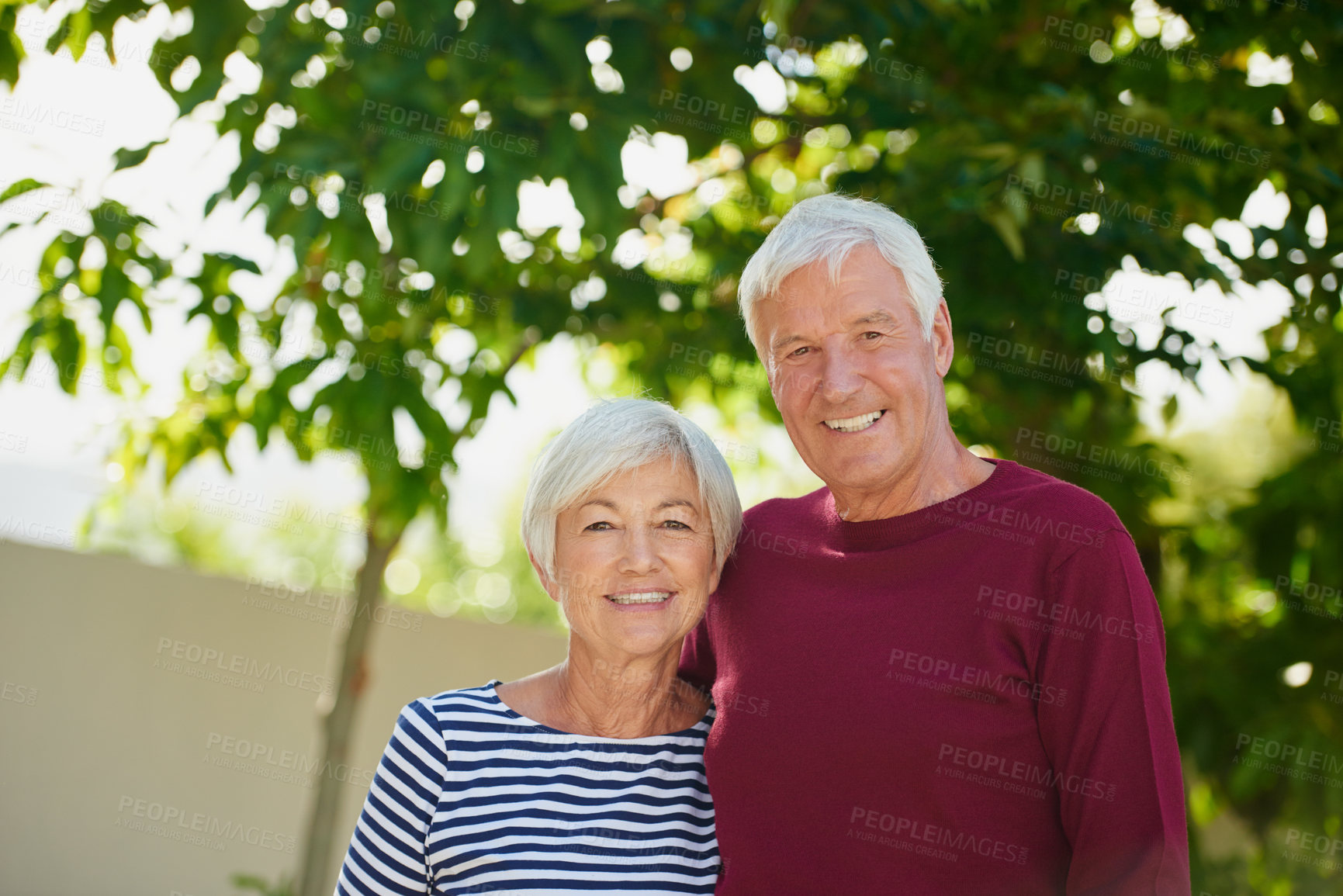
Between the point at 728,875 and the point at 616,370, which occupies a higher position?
the point at 616,370

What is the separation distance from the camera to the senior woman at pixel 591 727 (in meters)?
1.62

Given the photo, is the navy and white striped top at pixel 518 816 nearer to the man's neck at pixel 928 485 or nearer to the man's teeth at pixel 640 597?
the man's teeth at pixel 640 597

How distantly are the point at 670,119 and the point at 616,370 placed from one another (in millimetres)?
2106

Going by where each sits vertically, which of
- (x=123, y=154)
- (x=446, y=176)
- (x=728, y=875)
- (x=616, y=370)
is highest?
(x=616, y=370)

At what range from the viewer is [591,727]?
174 cm

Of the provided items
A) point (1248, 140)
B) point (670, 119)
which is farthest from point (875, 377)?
point (1248, 140)

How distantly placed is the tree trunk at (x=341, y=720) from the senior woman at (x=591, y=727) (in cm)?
198

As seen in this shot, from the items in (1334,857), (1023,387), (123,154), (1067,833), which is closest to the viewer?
(1067,833)

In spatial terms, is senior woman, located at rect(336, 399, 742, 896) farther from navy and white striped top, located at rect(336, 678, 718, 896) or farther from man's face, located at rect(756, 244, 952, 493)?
man's face, located at rect(756, 244, 952, 493)

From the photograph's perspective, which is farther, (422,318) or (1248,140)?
(422,318)

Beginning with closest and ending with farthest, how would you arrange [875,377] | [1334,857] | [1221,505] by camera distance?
[875,377], [1334,857], [1221,505]

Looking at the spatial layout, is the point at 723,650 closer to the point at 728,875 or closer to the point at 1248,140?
the point at 728,875

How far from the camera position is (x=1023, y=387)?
2.76 metres

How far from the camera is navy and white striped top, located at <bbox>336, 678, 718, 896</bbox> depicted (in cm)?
161
